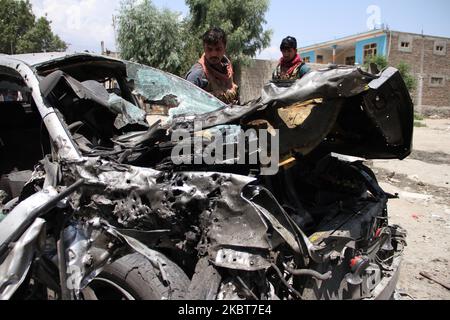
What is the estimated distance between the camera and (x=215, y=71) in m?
4.19

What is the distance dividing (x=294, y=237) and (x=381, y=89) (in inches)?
39.5

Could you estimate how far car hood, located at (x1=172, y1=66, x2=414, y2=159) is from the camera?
6.80 feet

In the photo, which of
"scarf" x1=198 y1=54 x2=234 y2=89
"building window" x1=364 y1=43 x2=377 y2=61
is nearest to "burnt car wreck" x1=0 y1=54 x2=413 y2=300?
"scarf" x1=198 y1=54 x2=234 y2=89

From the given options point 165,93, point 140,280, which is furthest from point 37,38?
point 140,280

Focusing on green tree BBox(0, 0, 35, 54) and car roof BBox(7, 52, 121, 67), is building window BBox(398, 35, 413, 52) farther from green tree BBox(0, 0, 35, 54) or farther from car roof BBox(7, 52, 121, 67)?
car roof BBox(7, 52, 121, 67)

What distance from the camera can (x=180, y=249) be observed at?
2.14 metres

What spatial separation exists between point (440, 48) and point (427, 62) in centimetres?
181

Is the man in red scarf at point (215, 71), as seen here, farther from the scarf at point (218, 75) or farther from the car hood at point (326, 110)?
the car hood at point (326, 110)

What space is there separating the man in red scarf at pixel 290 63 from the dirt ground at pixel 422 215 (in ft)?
7.46

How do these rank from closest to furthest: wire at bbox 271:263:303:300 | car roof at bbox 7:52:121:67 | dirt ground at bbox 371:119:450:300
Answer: wire at bbox 271:263:303:300, car roof at bbox 7:52:121:67, dirt ground at bbox 371:119:450:300

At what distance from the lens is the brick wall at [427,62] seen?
93.5ft

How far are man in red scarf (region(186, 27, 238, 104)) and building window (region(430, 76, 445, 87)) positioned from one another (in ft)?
98.8

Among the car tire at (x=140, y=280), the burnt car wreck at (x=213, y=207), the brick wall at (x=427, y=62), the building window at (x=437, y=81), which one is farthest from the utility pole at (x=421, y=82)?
the car tire at (x=140, y=280)
